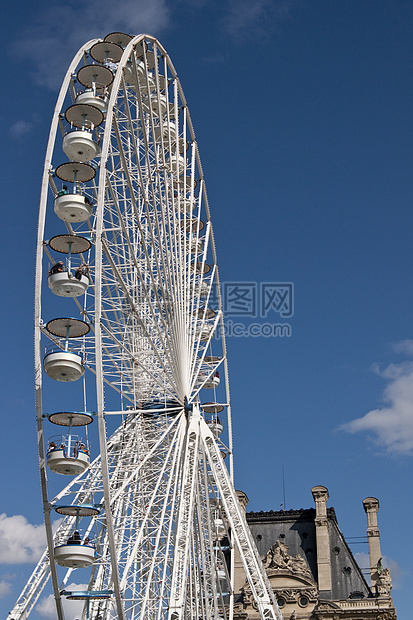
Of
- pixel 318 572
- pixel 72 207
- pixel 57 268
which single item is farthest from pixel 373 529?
pixel 72 207

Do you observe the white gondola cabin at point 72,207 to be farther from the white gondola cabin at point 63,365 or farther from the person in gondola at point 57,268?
the white gondola cabin at point 63,365

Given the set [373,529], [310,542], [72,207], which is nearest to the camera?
[72,207]

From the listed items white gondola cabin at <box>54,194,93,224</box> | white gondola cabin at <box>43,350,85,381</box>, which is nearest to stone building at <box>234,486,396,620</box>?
white gondola cabin at <box>43,350,85,381</box>

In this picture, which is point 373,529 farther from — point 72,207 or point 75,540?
point 72,207

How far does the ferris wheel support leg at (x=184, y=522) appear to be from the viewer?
39.1 m

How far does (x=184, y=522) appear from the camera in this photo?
41094mm

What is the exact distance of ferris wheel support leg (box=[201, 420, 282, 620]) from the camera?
142ft

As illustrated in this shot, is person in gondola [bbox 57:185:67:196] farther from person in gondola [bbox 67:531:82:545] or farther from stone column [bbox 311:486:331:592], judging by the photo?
stone column [bbox 311:486:331:592]

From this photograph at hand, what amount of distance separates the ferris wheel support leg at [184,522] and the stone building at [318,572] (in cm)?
1845

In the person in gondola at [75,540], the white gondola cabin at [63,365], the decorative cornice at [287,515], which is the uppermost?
the decorative cornice at [287,515]

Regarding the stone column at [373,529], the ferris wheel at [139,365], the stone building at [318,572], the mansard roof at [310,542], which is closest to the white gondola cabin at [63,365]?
the ferris wheel at [139,365]

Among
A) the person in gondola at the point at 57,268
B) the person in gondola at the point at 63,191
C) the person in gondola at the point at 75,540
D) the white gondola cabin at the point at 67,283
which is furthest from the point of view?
the person in gondola at the point at 63,191

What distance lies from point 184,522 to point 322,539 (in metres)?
22.0

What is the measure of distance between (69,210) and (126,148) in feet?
43.5
